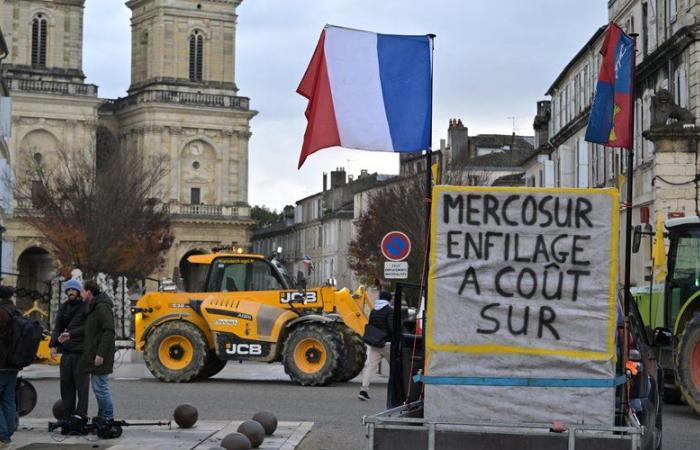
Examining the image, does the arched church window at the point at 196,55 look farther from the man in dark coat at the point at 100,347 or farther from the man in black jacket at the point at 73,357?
the man in dark coat at the point at 100,347

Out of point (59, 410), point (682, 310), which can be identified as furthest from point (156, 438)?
point (682, 310)

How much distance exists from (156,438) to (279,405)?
5240 mm

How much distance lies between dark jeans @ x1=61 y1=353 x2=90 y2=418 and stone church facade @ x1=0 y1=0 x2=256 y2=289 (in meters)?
81.6

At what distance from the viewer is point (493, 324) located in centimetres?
960

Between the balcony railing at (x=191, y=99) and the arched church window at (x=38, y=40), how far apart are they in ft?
25.8

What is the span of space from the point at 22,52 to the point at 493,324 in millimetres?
92249

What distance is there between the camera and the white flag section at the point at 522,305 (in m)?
9.53

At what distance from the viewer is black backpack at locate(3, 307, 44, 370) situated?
1424 centimetres

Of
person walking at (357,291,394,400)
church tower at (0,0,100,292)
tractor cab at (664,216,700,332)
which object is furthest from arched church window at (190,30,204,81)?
tractor cab at (664,216,700,332)

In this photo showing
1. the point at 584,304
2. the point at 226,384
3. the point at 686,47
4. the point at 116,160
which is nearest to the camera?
the point at 584,304

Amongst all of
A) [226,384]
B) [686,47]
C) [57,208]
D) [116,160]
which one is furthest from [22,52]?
[226,384]

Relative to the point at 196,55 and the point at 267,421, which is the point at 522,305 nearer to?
the point at 267,421

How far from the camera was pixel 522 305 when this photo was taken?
9.59 meters

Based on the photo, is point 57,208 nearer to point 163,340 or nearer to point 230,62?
point 163,340
